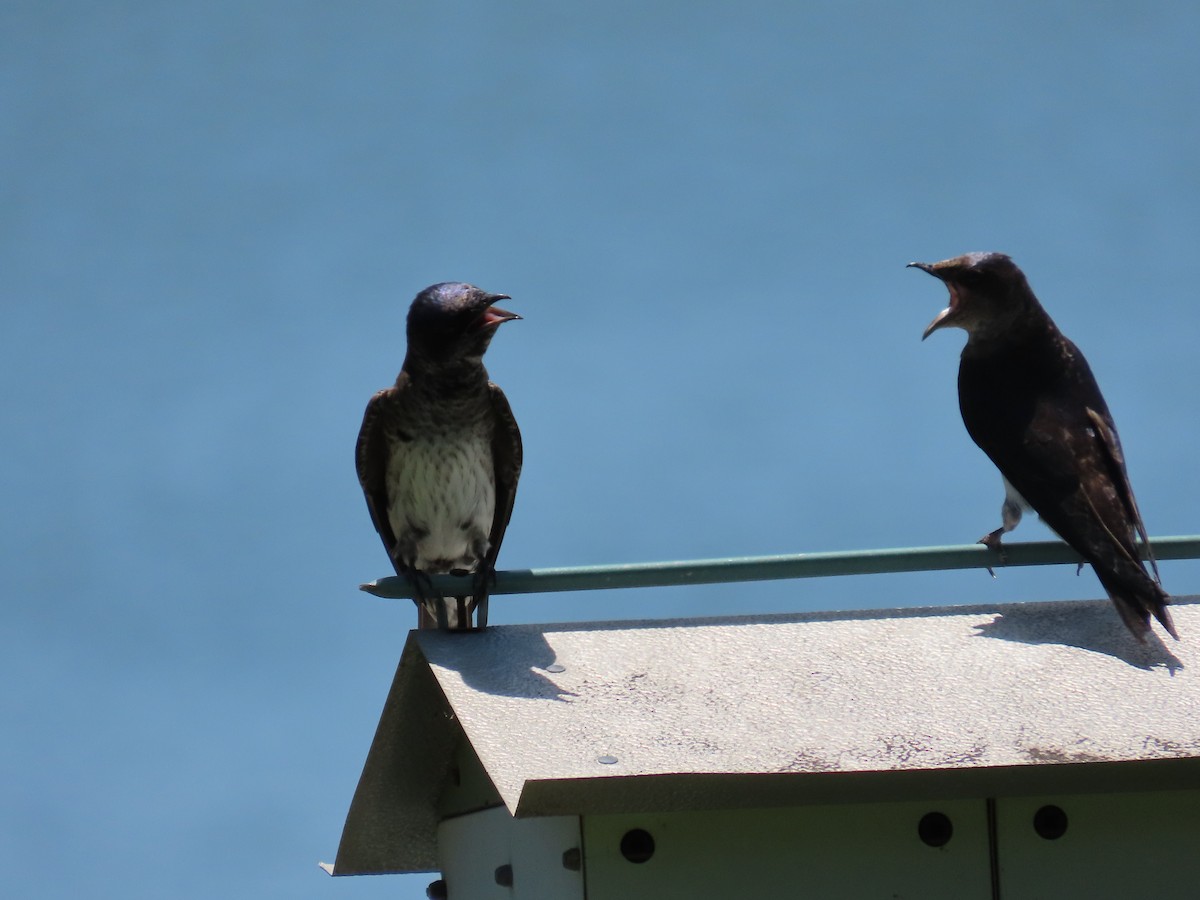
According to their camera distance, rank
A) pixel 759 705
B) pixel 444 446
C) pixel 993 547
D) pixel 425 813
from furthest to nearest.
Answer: pixel 444 446
pixel 425 813
pixel 993 547
pixel 759 705

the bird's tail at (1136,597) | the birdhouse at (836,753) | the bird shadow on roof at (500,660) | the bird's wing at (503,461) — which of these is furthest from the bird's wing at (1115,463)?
the bird's wing at (503,461)

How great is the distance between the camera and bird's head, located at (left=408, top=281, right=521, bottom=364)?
489 cm

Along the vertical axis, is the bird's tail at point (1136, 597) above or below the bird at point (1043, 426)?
below

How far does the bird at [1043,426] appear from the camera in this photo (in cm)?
368

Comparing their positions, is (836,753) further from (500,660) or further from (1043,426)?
(1043,426)

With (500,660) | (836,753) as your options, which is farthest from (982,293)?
(836,753)

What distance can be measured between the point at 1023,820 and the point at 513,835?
1043 mm

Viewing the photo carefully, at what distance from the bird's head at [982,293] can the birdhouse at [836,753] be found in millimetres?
1560

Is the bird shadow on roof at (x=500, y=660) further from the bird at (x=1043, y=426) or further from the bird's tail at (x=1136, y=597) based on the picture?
the bird's tail at (x=1136, y=597)

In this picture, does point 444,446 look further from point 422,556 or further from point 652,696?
point 652,696

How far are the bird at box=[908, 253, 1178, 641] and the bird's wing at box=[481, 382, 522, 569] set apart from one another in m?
1.32

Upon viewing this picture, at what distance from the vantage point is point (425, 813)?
409cm

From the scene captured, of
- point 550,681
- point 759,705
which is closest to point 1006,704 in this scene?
point 759,705

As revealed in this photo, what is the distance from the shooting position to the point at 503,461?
17.5 feet
